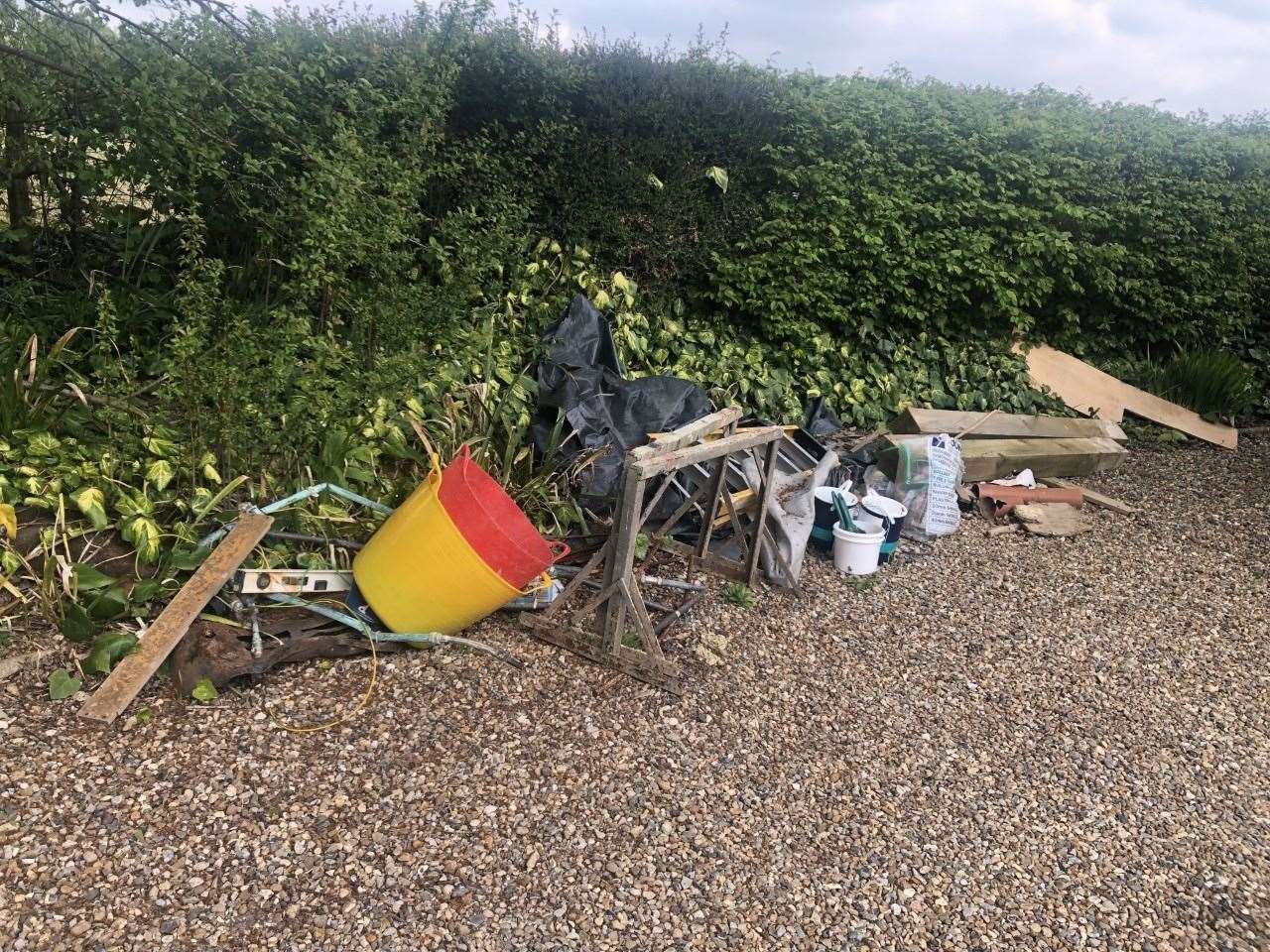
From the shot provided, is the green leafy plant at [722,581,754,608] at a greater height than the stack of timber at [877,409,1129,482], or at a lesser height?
lesser

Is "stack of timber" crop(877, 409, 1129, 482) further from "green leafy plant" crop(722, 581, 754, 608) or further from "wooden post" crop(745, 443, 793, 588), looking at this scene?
"green leafy plant" crop(722, 581, 754, 608)

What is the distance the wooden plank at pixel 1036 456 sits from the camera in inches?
220

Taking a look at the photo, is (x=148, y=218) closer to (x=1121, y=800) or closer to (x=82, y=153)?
(x=82, y=153)

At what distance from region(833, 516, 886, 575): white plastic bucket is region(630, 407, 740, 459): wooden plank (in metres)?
0.84

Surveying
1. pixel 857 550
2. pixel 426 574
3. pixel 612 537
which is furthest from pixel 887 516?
pixel 426 574

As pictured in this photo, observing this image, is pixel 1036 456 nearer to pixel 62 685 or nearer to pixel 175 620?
pixel 175 620

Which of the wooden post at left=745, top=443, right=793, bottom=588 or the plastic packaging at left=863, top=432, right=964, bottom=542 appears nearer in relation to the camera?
the wooden post at left=745, top=443, right=793, bottom=588

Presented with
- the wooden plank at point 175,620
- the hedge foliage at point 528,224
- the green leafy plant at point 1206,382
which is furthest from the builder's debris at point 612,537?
the green leafy plant at point 1206,382

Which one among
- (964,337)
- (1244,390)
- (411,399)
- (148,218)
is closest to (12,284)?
(148,218)

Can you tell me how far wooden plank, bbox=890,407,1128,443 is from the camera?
5.88 m

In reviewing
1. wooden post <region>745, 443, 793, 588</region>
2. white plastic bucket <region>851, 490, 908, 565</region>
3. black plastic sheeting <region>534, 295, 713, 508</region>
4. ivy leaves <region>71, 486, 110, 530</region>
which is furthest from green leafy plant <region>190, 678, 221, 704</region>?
white plastic bucket <region>851, 490, 908, 565</region>

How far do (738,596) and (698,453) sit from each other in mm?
846

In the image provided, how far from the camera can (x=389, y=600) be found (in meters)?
3.12

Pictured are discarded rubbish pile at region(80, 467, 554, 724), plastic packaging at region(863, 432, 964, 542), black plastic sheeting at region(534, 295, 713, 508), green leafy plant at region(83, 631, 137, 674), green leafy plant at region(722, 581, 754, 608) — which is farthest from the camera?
plastic packaging at region(863, 432, 964, 542)
